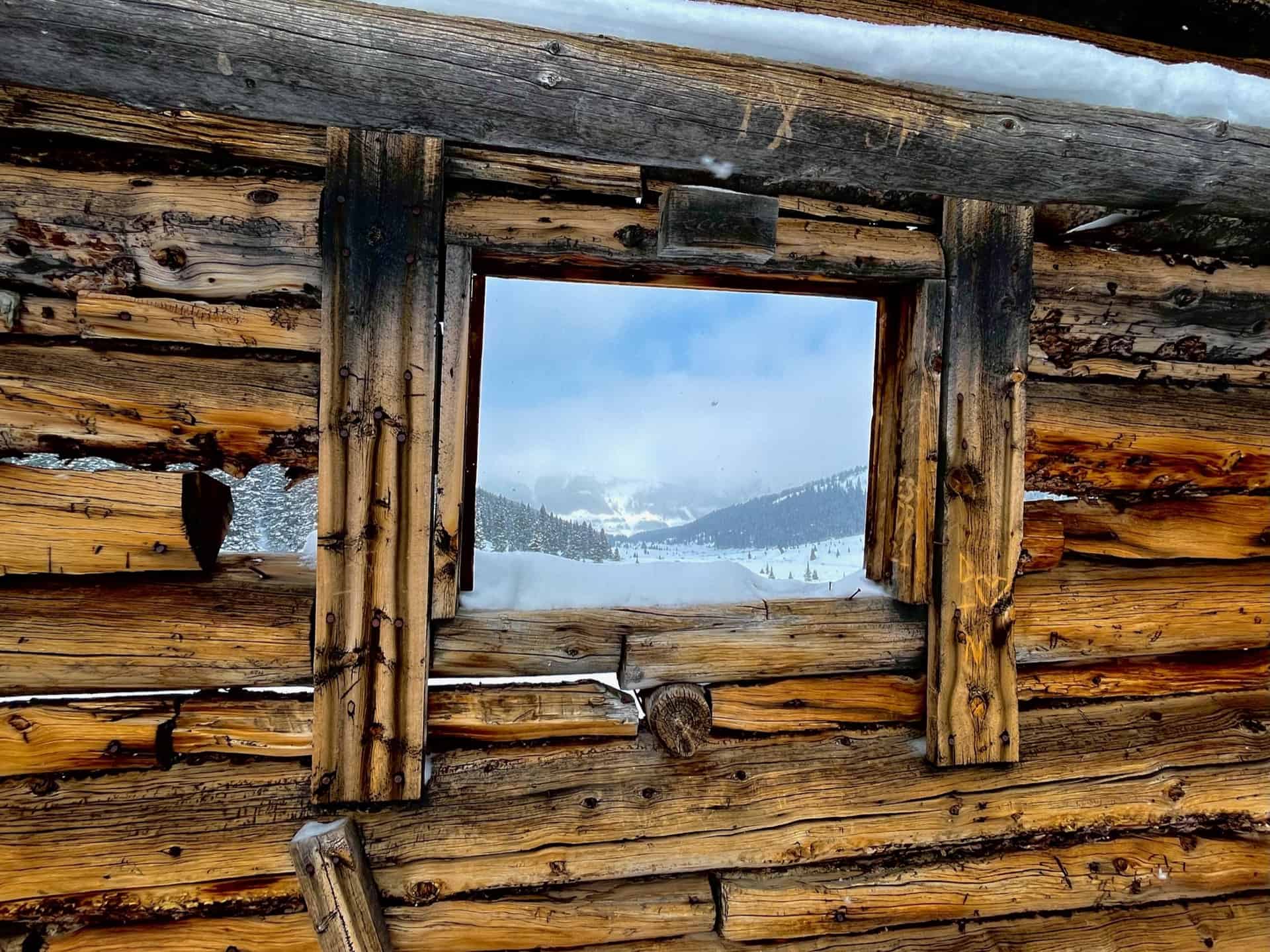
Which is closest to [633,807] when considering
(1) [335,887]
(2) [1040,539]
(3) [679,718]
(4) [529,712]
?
(3) [679,718]

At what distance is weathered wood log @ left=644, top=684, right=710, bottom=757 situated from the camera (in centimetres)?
182

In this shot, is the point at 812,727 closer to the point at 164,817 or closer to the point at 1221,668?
the point at 1221,668

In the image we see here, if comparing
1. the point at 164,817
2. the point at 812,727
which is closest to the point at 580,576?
the point at 812,727

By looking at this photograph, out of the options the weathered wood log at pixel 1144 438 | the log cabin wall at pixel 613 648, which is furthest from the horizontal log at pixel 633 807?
the weathered wood log at pixel 1144 438

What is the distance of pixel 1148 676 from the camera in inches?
83.0

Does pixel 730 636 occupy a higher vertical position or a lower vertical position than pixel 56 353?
lower

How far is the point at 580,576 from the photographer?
202cm

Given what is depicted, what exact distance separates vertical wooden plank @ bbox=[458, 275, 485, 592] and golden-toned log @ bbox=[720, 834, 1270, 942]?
45.7 inches

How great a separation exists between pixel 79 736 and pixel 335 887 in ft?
2.36

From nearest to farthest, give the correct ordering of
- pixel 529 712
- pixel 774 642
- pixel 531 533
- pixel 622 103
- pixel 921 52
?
pixel 622 103, pixel 921 52, pixel 529 712, pixel 774 642, pixel 531 533

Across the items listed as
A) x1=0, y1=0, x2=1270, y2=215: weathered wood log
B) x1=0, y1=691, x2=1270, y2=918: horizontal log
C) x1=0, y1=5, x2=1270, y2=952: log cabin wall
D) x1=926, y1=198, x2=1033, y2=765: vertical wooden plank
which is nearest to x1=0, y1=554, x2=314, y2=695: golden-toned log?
x1=0, y1=5, x2=1270, y2=952: log cabin wall

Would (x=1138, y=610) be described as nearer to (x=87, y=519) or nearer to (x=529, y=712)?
(x=529, y=712)

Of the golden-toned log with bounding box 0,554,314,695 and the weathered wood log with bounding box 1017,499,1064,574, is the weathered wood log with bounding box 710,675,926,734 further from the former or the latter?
the golden-toned log with bounding box 0,554,314,695

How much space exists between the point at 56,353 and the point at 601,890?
1.91m
